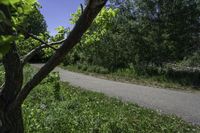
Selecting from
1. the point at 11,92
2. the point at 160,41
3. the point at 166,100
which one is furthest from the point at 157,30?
the point at 11,92

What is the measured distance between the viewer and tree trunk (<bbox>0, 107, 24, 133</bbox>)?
7.04ft

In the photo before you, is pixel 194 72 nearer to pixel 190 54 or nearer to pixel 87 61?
pixel 190 54

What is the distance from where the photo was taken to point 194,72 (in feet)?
67.7

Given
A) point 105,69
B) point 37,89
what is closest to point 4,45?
point 37,89

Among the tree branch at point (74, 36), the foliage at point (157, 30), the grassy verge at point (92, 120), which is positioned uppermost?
the foliage at point (157, 30)

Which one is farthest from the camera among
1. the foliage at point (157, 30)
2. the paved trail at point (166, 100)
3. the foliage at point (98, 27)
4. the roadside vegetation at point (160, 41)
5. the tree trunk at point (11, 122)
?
the foliage at point (157, 30)

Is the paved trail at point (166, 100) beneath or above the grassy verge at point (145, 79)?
beneath

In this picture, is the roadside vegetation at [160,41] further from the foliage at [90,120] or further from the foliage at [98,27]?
the foliage at [98,27]

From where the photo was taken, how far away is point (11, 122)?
2.17 meters

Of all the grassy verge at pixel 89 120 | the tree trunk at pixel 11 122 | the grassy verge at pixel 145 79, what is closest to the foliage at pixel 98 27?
the grassy verge at pixel 89 120

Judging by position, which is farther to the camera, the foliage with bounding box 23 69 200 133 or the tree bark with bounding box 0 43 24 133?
the foliage with bounding box 23 69 200 133

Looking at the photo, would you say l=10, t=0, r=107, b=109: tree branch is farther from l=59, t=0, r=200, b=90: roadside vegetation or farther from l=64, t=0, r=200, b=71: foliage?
l=64, t=0, r=200, b=71: foliage

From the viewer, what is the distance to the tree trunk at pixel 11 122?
7.04ft

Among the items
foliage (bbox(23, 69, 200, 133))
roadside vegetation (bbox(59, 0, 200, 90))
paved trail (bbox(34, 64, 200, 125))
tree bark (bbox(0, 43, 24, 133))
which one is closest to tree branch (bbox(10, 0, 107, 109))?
tree bark (bbox(0, 43, 24, 133))
